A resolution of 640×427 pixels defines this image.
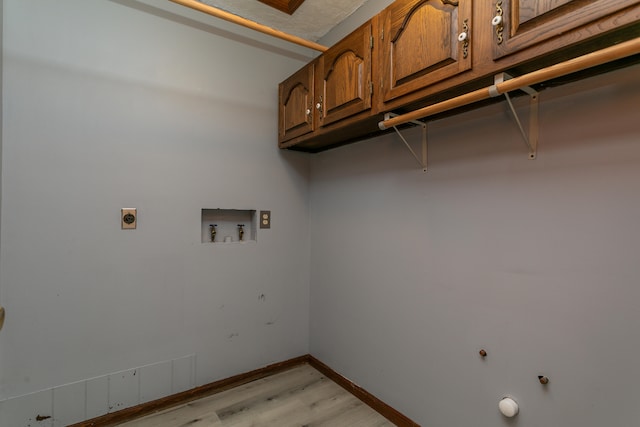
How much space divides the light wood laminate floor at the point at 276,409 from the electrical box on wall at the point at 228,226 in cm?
102

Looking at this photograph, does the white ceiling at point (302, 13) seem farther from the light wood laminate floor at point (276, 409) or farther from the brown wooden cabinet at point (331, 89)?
the light wood laminate floor at point (276, 409)

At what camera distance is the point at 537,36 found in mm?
960

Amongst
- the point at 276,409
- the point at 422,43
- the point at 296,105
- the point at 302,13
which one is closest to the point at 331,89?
the point at 296,105

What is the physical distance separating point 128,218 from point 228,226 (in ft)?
2.04

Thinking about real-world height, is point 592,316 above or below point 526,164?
below

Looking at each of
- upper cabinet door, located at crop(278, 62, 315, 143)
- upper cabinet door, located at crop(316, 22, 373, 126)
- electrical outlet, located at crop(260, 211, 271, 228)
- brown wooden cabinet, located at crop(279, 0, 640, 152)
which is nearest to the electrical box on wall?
electrical outlet, located at crop(260, 211, 271, 228)

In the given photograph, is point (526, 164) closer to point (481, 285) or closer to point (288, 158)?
point (481, 285)

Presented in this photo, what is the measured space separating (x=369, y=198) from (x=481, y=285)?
82cm

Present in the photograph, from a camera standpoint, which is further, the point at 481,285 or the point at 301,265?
the point at 301,265

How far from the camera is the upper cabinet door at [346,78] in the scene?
1.54 metres

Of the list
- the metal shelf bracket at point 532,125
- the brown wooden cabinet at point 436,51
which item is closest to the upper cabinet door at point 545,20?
the brown wooden cabinet at point 436,51

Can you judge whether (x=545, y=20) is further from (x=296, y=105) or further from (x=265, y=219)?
(x=265, y=219)

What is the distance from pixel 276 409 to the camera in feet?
6.25

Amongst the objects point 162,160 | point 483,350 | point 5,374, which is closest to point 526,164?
point 483,350
